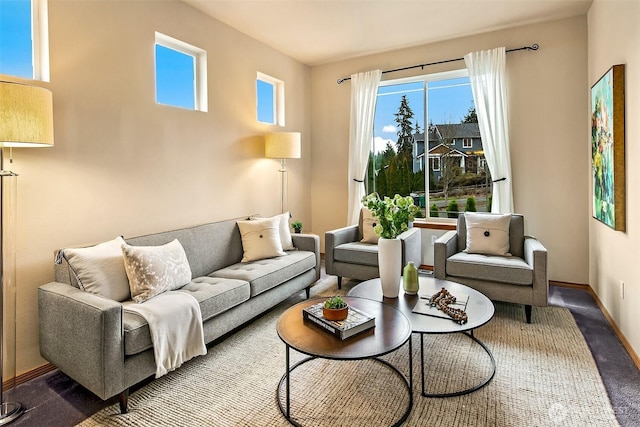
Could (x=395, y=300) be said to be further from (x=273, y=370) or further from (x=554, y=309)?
(x=554, y=309)

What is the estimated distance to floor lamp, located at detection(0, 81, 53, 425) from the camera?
5.89 ft

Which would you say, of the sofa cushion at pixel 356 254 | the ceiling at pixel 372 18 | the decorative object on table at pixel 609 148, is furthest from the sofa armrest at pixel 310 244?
the decorative object on table at pixel 609 148

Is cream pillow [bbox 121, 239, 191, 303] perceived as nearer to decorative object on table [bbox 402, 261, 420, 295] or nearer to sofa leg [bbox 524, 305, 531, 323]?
decorative object on table [bbox 402, 261, 420, 295]

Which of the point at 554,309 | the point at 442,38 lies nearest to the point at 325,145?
the point at 442,38

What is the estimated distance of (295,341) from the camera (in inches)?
71.5

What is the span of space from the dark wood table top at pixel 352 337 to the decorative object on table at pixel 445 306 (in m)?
0.24

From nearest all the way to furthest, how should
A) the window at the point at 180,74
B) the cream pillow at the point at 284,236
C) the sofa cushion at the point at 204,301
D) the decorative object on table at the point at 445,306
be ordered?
the sofa cushion at the point at 204,301 < the decorative object on table at the point at 445,306 < the window at the point at 180,74 < the cream pillow at the point at 284,236

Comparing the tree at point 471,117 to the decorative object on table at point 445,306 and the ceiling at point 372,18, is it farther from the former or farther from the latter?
the decorative object on table at point 445,306

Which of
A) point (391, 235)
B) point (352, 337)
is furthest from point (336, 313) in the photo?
point (391, 235)

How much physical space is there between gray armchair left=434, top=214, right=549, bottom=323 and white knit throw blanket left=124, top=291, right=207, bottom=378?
7.09ft

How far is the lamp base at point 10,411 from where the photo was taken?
6.07 ft

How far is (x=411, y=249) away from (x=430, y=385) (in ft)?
5.68

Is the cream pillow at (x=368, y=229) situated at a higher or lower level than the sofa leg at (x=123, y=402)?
higher

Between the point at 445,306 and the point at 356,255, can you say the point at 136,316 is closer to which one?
the point at 445,306
